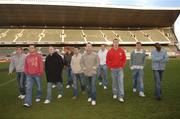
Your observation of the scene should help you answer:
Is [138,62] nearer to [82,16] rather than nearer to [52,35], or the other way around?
[52,35]

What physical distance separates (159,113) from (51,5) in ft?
224

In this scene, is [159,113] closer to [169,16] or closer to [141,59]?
[141,59]

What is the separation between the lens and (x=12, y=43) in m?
70.9

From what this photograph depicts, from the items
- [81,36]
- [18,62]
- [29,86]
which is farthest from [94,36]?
[29,86]

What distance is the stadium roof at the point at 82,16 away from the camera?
261 feet

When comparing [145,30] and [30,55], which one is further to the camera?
[145,30]

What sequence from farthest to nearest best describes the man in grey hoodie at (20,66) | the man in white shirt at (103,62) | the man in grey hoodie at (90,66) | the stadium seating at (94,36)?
the stadium seating at (94,36), the man in white shirt at (103,62), the man in grey hoodie at (20,66), the man in grey hoodie at (90,66)

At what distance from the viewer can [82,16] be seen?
83125mm

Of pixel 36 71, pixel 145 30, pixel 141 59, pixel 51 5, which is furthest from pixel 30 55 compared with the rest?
pixel 145 30

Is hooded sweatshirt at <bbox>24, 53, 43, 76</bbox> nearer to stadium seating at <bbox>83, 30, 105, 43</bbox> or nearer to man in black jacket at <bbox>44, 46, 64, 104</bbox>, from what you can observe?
man in black jacket at <bbox>44, 46, 64, 104</bbox>

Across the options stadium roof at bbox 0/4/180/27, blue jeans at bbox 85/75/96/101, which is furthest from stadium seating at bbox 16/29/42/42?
blue jeans at bbox 85/75/96/101

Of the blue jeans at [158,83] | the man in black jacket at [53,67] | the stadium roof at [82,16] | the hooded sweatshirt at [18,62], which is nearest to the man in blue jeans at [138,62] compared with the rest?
the blue jeans at [158,83]

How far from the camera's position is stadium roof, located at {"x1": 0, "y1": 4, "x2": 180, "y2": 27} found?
3127 inches

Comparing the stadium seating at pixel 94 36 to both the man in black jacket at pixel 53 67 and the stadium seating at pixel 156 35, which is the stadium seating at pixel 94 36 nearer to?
the stadium seating at pixel 156 35
